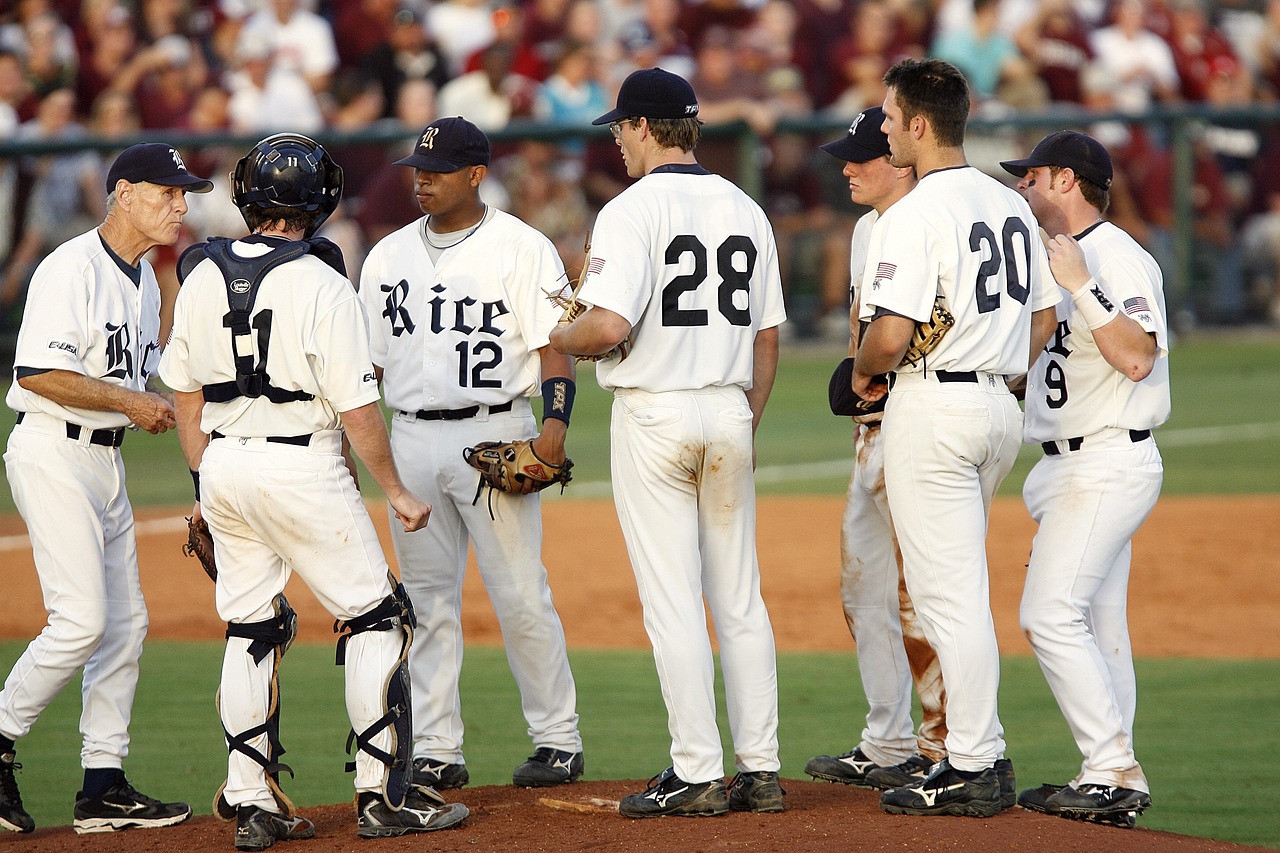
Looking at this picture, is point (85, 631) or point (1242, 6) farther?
point (1242, 6)

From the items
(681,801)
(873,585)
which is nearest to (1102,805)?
(873,585)

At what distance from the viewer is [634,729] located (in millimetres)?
6824

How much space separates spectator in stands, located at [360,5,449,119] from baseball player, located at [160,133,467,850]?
1239 centimetres

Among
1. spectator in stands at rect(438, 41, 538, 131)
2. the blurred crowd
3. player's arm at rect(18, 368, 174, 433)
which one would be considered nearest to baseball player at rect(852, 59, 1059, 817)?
player's arm at rect(18, 368, 174, 433)

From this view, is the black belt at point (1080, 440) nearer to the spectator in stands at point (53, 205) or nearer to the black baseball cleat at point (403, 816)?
the black baseball cleat at point (403, 816)

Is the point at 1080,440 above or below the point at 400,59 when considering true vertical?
below

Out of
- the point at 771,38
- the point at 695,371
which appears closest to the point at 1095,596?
the point at 695,371

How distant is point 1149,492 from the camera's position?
5156mm

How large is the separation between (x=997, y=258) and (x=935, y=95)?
0.53m

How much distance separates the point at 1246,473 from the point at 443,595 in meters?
9.34

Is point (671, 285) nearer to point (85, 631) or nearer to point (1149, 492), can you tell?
point (1149, 492)

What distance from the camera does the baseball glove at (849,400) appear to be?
526cm

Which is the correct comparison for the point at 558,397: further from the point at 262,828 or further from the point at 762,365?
the point at 262,828

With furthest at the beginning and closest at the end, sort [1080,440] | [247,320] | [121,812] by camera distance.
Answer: [121,812]
[1080,440]
[247,320]
